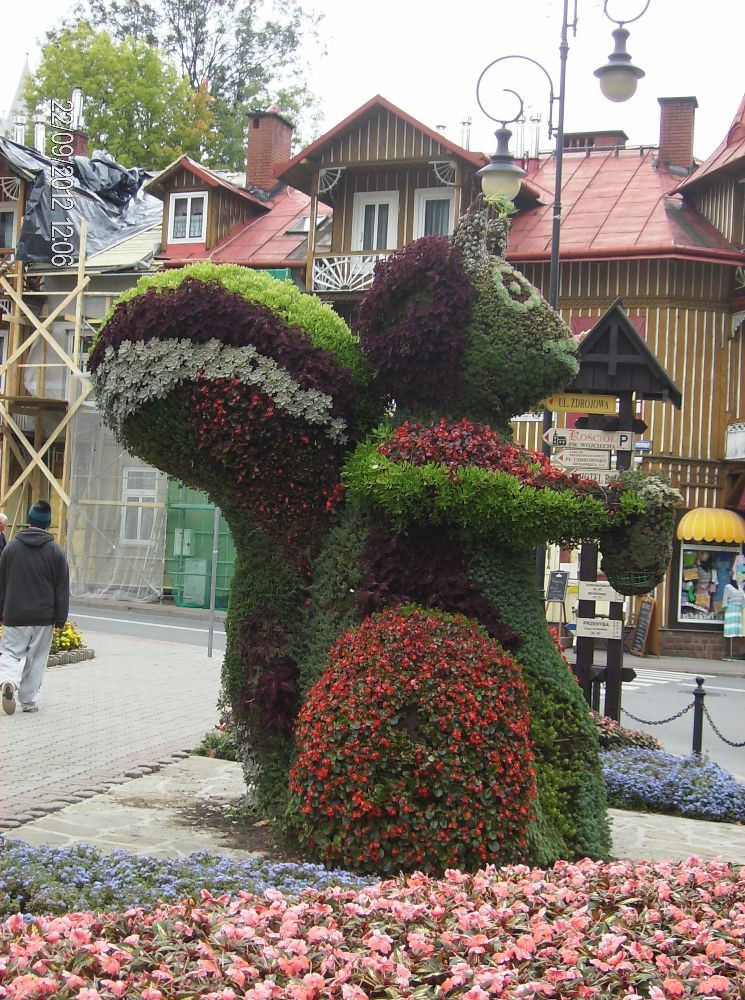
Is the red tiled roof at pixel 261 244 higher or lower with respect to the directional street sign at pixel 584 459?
higher

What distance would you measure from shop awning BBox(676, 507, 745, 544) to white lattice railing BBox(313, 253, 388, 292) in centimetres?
854

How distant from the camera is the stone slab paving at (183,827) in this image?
6.24 meters

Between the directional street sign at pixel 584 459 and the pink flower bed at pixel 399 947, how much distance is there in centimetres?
546

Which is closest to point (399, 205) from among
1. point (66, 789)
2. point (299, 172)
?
point (299, 172)

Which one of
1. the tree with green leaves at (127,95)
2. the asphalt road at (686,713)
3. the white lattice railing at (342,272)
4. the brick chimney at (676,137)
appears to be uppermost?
the tree with green leaves at (127,95)

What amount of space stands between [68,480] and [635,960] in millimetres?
25652

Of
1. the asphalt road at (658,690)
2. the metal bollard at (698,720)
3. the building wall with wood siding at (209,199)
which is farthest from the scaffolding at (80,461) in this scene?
the metal bollard at (698,720)

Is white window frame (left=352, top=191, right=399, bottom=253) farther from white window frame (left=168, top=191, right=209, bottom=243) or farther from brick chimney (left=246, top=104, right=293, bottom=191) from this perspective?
brick chimney (left=246, top=104, right=293, bottom=191)

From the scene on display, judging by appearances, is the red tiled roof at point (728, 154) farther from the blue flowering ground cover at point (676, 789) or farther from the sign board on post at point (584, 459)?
the blue flowering ground cover at point (676, 789)

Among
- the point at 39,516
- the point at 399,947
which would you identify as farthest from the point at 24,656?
the point at 399,947

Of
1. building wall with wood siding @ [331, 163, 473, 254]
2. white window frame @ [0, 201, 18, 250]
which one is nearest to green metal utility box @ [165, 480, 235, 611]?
building wall with wood siding @ [331, 163, 473, 254]

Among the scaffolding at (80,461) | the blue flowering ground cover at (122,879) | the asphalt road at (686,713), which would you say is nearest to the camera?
the blue flowering ground cover at (122,879)

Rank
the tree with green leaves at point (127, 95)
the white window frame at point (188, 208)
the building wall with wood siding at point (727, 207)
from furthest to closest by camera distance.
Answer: the tree with green leaves at point (127, 95) → the white window frame at point (188, 208) → the building wall with wood siding at point (727, 207)

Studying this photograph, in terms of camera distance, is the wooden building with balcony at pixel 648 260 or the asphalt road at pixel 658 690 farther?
the wooden building with balcony at pixel 648 260
